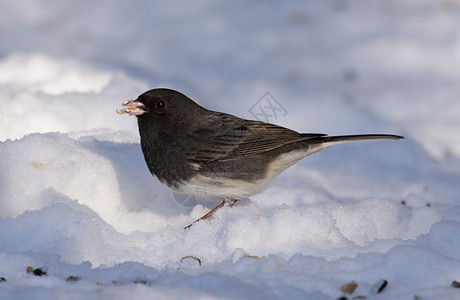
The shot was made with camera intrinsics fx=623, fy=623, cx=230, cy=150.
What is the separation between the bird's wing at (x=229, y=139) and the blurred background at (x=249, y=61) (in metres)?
1.32

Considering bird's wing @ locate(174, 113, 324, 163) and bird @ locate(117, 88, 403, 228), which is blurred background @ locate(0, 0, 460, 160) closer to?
bird @ locate(117, 88, 403, 228)

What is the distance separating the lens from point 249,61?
6422 mm

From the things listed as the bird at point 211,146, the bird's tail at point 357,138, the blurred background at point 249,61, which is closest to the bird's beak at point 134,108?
the bird at point 211,146

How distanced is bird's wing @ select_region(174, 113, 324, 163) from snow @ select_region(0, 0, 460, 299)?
33cm

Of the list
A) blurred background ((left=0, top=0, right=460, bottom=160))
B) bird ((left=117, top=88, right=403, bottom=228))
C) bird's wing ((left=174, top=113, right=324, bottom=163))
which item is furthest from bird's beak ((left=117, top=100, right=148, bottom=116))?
blurred background ((left=0, top=0, right=460, bottom=160))

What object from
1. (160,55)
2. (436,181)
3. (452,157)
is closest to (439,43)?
(452,157)

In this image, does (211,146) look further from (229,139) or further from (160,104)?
(160,104)

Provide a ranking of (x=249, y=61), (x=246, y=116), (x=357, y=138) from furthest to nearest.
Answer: (x=249, y=61) < (x=246, y=116) < (x=357, y=138)

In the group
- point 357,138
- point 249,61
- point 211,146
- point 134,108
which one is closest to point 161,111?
point 134,108

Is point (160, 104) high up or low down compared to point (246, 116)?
down

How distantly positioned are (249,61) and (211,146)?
10.0 ft

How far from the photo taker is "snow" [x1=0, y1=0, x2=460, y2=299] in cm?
250

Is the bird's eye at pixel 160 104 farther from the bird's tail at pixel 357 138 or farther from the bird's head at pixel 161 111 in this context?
the bird's tail at pixel 357 138

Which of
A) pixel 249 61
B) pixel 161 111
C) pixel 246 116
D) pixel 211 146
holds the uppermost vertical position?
pixel 249 61
